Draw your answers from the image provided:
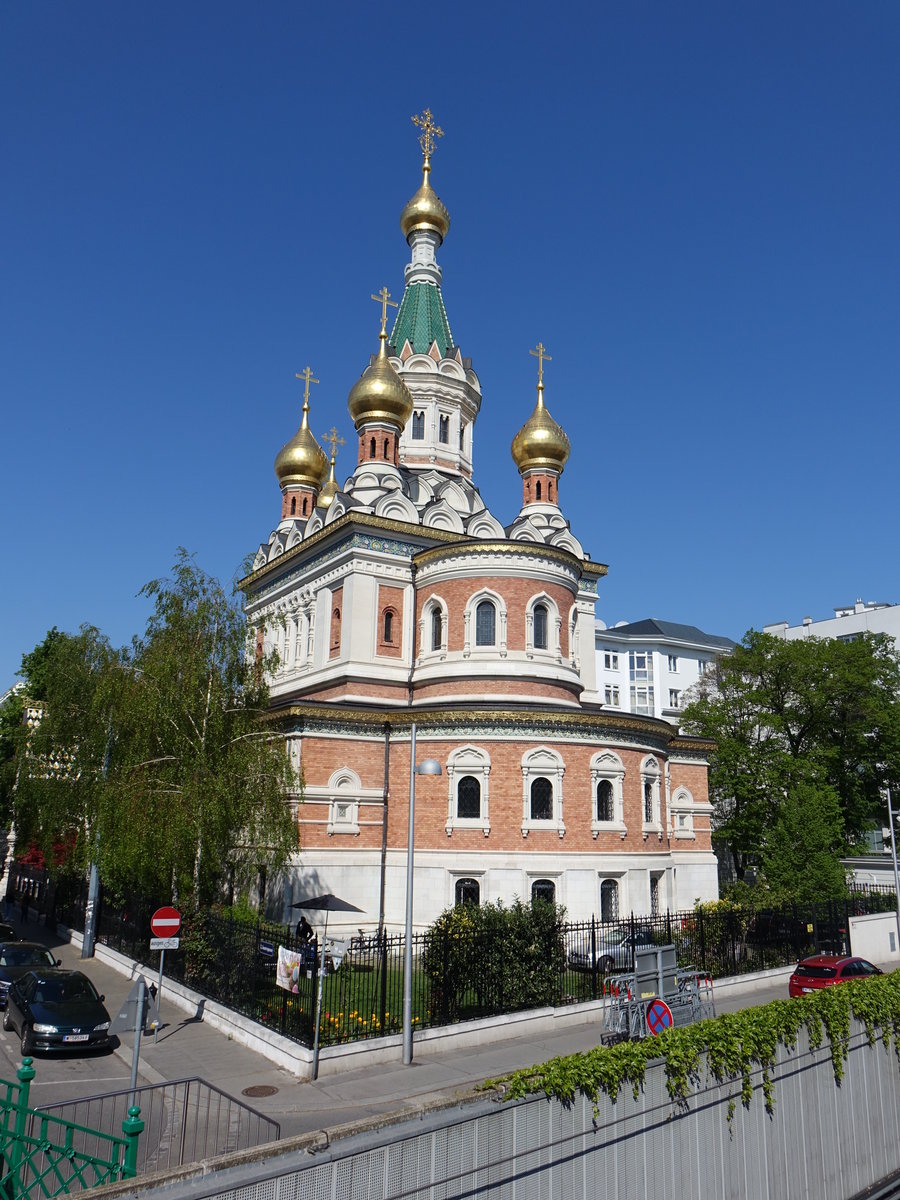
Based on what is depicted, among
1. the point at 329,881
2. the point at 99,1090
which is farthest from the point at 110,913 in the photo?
the point at 99,1090

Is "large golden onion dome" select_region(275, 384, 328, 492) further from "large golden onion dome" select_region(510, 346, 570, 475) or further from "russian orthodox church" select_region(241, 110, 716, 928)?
"large golden onion dome" select_region(510, 346, 570, 475)

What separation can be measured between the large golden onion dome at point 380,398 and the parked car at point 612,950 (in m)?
21.9

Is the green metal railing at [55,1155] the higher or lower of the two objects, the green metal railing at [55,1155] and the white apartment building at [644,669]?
the lower

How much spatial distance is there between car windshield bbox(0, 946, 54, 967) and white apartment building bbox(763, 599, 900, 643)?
138 feet

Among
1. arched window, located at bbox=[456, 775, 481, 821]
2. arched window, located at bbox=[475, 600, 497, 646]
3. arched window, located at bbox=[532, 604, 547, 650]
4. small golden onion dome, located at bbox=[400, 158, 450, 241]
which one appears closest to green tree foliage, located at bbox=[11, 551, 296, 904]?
arched window, located at bbox=[456, 775, 481, 821]

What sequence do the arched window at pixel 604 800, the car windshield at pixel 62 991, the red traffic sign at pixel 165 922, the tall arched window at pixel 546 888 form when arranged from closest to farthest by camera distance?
1. the red traffic sign at pixel 165 922
2. the car windshield at pixel 62 991
3. the tall arched window at pixel 546 888
4. the arched window at pixel 604 800

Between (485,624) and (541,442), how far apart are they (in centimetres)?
1144

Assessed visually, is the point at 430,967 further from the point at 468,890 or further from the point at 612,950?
the point at 468,890

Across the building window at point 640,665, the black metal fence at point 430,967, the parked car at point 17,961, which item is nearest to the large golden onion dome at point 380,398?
the black metal fence at point 430,967

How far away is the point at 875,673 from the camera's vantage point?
1556 inches

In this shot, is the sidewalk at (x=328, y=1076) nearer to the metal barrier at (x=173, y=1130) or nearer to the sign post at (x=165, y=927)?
the metal barrier at (x=173, y=1130)

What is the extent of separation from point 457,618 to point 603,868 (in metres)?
9.44

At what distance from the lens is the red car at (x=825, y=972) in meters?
17.8

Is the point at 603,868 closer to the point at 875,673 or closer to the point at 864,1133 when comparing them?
the point at 864,1133
